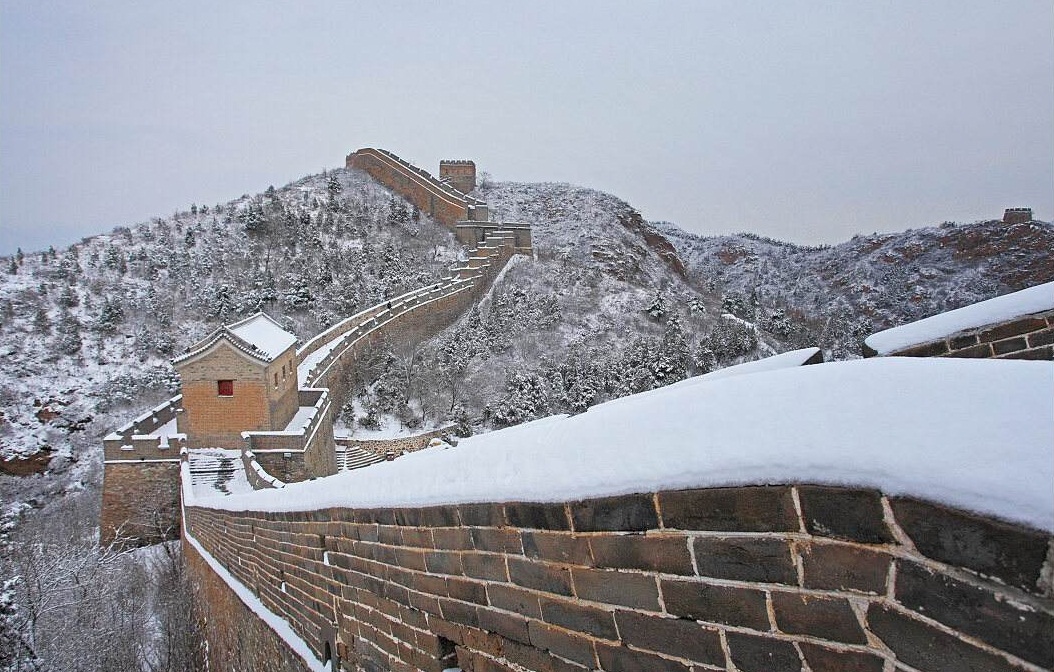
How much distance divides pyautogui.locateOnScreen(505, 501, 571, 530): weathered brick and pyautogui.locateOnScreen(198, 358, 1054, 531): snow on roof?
0.03m

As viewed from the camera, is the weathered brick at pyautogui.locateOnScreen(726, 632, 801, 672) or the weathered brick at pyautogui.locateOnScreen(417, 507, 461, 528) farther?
the weathered brick at pyautogui.locateOnScreen(417, 507, 461, 528)

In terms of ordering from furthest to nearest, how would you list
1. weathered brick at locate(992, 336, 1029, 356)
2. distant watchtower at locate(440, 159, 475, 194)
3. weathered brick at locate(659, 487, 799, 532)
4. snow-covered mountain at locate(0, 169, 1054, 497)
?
distant watchtower at locate(440, 159, 475, 194) → snow-covered mountain at locate(0, 169, 1054, 497) → weathered brick at locate(992, 336, 1029, 356) → weathered brick at locate(659, 487, 799, 532)

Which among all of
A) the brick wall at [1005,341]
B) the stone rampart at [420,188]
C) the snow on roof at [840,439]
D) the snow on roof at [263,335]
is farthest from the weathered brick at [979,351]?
the stone rampart at [420,188]

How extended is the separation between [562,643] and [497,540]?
1.29 ft

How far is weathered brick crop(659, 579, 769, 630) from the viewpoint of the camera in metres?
1.38

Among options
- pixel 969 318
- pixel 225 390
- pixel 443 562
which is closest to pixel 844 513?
pixel 443 562

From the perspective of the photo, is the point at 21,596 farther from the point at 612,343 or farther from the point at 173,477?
the point at 612,343

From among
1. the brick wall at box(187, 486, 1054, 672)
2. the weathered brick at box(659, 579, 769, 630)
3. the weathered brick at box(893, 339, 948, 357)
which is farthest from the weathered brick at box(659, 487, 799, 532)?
the weathered brick at box(893, 339, 948, 357)

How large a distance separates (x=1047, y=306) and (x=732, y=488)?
356 centimetres

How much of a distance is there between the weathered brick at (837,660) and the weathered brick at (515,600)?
3.06 ft

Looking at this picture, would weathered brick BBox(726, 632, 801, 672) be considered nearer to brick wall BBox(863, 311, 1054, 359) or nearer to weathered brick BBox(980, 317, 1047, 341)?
brick wall BBox(863, 311, 1054, 359)

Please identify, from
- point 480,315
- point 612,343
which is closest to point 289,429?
point 480,315

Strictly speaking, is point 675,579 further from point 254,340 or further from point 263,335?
point 263,335

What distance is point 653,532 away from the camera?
62.1 inches
